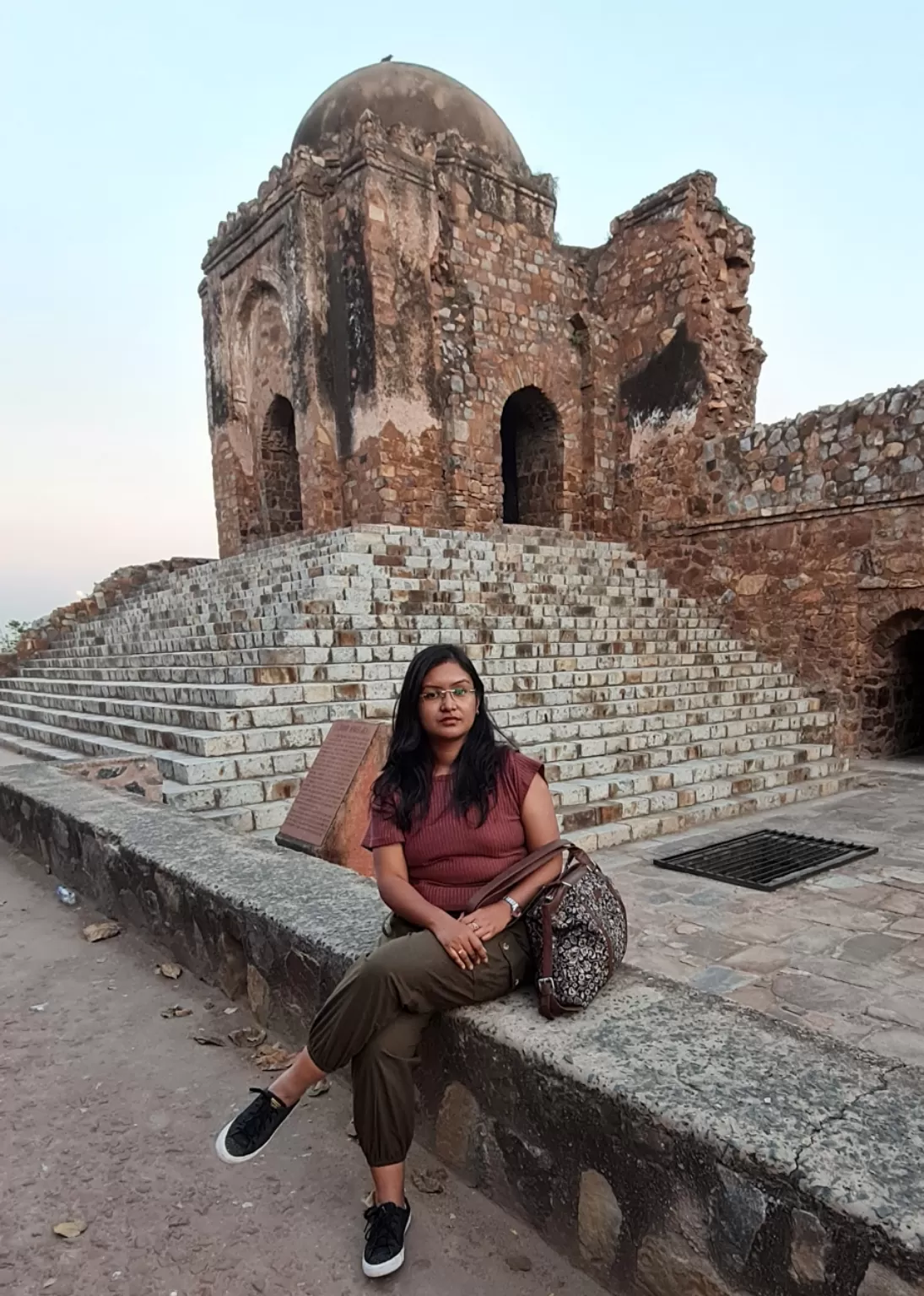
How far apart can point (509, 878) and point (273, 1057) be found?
3.52 feet

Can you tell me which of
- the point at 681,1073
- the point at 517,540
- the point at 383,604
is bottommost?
the point at 681,1073

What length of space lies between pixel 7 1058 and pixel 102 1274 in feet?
3.47

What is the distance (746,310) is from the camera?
1370 cm

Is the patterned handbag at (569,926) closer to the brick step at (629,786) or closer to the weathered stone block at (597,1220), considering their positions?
the weathered stone block at (597,1220)

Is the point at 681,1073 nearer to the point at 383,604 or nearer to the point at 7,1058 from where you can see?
the point at 7,1058

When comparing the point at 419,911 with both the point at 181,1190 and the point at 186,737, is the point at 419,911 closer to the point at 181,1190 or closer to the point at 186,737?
the point at 181,1190

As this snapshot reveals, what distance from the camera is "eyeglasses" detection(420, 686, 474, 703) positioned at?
2.08m

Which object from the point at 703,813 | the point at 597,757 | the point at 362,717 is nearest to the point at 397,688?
the point at 362,717

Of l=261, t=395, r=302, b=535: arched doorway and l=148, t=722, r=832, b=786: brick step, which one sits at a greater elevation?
l=261, t=395, r=302, b=535: arched doorway

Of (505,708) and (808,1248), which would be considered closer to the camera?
(808,1248)

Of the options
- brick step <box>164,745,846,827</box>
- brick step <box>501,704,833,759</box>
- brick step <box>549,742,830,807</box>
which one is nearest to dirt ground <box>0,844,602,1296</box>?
brick step <box>164,745,846,827</box>

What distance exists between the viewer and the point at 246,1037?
2465 mm

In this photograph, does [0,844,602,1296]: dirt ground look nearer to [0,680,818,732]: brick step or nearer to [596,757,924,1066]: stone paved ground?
[596,757,924,1066]: stone paved ground

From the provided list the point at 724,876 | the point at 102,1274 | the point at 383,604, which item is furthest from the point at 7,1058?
the point at 383,604
